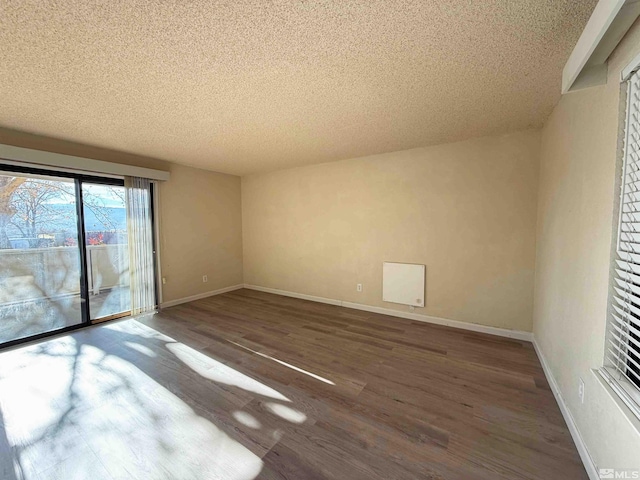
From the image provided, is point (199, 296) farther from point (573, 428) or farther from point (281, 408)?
point (573, 428)

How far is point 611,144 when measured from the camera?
1318mm

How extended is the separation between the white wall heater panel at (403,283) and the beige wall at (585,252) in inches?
54.3

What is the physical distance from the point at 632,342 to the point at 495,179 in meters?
2.38

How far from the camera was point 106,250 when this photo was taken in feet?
12.2

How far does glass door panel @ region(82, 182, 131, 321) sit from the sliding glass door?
1cm

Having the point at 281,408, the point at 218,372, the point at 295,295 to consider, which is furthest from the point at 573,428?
the point at 295,295

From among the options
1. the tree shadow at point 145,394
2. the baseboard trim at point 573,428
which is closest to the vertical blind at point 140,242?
the tree shadow at point 145,394

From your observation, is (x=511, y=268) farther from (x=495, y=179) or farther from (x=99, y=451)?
(x=99, y=451)

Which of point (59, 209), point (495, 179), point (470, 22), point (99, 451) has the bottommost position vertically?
point (99, 451)

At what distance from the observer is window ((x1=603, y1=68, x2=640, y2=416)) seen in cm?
111

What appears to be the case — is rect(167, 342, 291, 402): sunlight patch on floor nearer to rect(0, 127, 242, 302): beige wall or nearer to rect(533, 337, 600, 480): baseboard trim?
rect(533, 337, 600, 480): baseboard trim

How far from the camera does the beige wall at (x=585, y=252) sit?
125 centimetres

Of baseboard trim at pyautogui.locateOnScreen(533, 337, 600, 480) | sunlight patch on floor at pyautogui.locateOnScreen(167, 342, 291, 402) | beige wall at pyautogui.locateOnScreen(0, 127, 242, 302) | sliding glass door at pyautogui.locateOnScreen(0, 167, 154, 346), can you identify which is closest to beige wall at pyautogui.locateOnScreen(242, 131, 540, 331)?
baseboard trim at pyautogui.locateOnScreen(533, 337, 600, 480)

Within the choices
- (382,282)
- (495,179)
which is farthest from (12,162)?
(495,179)
